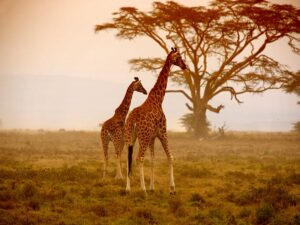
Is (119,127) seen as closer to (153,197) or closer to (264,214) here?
(153,197)

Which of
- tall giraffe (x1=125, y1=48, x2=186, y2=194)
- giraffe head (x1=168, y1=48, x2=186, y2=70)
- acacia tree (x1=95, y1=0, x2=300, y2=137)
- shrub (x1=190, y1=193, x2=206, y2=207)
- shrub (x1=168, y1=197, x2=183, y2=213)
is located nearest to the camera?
shrub (x1=168, y1=197, x2=183, y2=213)

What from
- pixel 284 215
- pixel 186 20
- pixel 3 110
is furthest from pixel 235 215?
pixel 3 110

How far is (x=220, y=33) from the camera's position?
102ft

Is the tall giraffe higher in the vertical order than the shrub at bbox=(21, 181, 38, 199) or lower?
higher

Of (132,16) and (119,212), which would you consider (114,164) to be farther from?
(132,16)

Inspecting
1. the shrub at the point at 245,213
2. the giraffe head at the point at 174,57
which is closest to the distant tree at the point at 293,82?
the giraffe head at the point at 174,57

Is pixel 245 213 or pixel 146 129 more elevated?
pixel 146 129

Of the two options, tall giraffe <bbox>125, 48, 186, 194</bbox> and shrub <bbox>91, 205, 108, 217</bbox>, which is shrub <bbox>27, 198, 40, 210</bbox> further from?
tall giraffe <bbox>125, 48, 186, 194</bbox>

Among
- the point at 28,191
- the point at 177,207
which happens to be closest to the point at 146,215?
the point at 177,207

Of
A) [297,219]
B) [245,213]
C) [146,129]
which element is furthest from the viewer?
[146,129]

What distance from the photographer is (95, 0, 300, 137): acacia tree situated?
29688mm

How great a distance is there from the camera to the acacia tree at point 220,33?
97.4ft

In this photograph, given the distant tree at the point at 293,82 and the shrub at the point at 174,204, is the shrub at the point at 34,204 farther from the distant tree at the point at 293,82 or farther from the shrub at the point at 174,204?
the distant tree at the point at 293,82


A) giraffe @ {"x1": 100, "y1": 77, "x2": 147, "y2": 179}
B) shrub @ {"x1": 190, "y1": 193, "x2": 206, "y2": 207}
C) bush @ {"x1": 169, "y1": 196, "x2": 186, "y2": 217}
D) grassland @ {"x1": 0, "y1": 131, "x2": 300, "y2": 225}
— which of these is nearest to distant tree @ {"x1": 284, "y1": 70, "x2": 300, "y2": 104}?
grassland @ {"x1": 0, "y1": 131, "x2": 300, "y2": 225}
